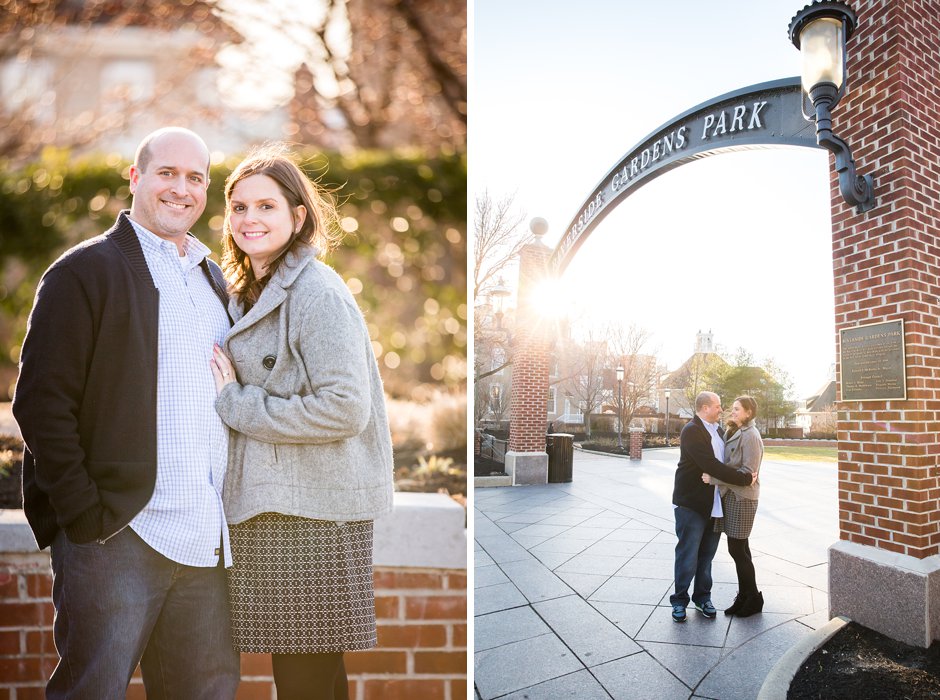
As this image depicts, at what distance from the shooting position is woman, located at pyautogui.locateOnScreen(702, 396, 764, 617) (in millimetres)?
1853

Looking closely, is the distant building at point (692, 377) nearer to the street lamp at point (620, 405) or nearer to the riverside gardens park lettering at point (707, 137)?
the street lamp at point (620, 405)

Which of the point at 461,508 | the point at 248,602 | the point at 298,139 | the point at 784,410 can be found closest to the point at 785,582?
the point at 784,410

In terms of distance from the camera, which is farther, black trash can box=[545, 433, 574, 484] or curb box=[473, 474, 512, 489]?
curb box=[473, 474, 512, 489]

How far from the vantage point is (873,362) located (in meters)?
1.86

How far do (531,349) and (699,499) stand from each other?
100 cm

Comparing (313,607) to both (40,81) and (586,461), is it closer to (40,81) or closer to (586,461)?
(586,461)

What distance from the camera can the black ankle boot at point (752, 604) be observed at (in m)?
1.95

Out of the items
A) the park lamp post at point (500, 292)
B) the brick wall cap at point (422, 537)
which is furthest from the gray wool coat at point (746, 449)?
the park lamp post at point (500, 292)

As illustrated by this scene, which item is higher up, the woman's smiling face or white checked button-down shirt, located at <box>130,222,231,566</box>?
the woman's smiling face

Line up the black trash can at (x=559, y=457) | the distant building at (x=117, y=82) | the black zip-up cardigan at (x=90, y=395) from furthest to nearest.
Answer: the black trash can at (x=559, y=457) < the distant building at (x=117, y=82) < the black zip-up cardigan at (x=90, y=395)

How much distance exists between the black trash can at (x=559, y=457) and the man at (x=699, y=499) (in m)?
0.54

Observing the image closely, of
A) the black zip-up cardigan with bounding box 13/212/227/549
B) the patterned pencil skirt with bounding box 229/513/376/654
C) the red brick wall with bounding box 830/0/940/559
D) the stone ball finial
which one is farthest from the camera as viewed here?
the stone ball finial

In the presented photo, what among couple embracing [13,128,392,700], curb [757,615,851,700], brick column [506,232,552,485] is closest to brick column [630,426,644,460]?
brick column [506,232,552,485]

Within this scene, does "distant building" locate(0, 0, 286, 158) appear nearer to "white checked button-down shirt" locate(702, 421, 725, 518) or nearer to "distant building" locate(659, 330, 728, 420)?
"distant building" locate(659, 330, 728, 420)
